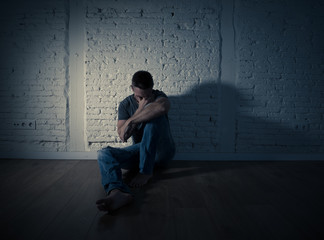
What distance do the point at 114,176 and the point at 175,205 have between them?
1.72 ft

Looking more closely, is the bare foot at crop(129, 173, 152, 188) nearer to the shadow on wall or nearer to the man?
the man

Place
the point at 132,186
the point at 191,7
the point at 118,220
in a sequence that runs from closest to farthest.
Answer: the point at 118,220, the point at 132,186, the point at 191,7

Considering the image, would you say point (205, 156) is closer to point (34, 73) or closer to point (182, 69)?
point (182, 69)

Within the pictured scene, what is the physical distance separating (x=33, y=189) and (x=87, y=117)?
3.72ft

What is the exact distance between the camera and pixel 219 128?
259 cm

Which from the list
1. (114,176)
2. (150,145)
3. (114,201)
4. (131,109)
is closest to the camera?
(114,201)

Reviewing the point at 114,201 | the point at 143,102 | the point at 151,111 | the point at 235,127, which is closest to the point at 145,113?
the point at 151,111

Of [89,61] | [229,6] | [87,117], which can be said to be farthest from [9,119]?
[229,6]

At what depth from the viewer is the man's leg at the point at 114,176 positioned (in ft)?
4.19

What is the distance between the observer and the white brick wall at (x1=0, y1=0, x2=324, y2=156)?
2.49 meters

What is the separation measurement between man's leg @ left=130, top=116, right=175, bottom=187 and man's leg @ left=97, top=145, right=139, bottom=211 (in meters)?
0.18

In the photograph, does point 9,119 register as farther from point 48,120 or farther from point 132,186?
point 132,186

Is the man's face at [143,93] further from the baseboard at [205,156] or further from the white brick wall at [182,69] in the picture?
the baseboard at [205,156]

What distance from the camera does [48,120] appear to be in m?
2.58
